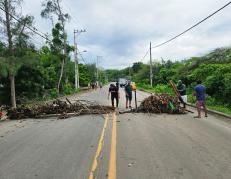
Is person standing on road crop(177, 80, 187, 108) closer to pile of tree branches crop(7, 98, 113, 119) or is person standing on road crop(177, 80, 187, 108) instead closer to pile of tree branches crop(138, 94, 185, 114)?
pile of tree branches crop(138, 94, 185, 114)

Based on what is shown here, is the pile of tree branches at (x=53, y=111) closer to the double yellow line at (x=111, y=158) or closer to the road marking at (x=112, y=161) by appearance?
the double yellow line at (x=111, y=158)

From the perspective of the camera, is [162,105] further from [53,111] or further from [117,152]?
[117,152]

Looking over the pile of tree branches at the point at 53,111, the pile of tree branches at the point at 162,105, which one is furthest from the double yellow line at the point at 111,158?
the pile of tree branches at the point at 162,105

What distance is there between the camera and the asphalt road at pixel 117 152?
6422 millimetres

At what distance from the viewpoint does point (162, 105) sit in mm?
17719

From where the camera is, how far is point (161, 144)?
29.9 feet

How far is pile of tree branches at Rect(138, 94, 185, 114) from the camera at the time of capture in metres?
17.5

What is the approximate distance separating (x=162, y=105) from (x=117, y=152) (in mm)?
9947

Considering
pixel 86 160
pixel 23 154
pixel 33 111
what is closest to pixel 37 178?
pixel 86 160

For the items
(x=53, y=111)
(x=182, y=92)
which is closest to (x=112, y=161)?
(x=53, y=111)

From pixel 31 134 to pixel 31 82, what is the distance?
2001 cm

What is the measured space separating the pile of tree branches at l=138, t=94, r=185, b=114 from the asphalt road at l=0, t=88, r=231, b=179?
14.8ft

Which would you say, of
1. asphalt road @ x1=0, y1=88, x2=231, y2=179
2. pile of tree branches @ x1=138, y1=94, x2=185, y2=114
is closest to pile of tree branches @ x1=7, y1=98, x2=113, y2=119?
pile of tree branches @ x1=138, y1=94, x2=185, y2=114

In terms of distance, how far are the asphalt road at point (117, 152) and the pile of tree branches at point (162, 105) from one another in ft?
14.8
